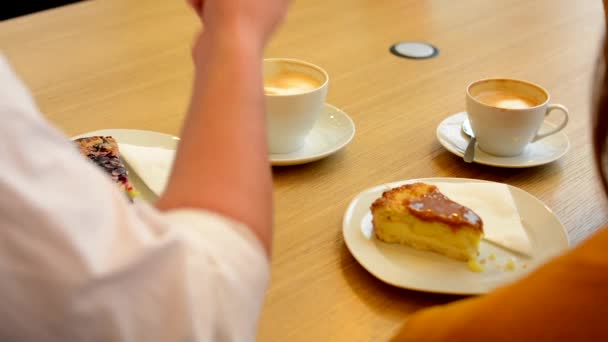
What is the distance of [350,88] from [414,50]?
201 millimetres

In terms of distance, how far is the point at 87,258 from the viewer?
0.35 m

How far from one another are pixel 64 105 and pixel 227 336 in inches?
25.6

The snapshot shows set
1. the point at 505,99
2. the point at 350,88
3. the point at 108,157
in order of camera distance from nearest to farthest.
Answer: the point at 108,157, the point at 505,99, the point at 350,88

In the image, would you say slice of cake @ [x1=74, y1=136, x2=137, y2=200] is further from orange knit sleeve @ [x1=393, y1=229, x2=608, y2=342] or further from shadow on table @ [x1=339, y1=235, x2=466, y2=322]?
orange knit sleeve @ [x1=393, y1=229, x2=608, y2=342]

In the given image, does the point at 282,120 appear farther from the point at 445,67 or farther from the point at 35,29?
the point at 35,29

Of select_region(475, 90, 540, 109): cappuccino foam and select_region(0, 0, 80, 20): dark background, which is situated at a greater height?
select_region(475, 90, 540, 109): cappuccino foam

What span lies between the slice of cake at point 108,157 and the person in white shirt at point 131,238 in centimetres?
27

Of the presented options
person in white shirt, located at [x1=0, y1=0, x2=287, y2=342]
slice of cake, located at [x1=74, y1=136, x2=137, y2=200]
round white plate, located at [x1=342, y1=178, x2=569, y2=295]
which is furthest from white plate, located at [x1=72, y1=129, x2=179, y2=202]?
person in white shirt, located at [x1=0, y1=0, x2=287, y2=342]

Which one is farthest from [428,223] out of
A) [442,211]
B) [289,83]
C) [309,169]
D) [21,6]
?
[21,6]

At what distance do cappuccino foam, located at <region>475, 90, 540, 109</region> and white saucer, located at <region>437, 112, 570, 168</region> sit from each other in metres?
0.05

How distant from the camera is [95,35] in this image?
119cm

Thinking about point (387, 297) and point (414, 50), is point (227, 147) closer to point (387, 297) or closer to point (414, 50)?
point (387, 297)

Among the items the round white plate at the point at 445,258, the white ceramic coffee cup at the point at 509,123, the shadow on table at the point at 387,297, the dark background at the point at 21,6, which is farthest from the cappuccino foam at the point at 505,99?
the dark background at the point at 21,6

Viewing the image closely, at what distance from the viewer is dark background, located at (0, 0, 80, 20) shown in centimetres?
216
